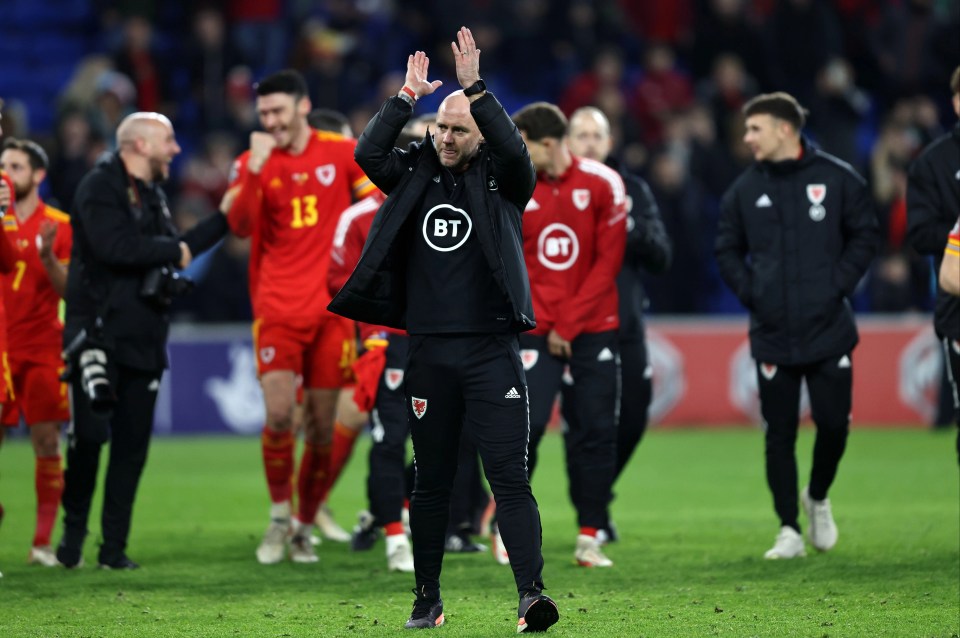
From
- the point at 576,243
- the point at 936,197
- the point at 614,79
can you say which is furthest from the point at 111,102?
the point at 936,197

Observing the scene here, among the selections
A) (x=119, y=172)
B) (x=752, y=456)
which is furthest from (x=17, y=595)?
(x=752, y=456)

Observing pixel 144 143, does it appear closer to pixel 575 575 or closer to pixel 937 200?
pixel 575 575

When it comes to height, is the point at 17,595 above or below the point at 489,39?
below

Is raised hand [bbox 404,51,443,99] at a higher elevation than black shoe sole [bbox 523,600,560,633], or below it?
higher

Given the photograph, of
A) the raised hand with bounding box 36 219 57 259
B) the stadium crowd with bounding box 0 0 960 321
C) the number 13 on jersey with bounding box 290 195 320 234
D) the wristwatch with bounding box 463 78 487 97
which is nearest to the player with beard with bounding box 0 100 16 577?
the raised hand with bounding box 36 219 57 259

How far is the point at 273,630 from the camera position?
22.6 feet

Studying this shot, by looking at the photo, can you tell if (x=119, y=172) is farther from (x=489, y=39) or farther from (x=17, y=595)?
(x=489, y=39)

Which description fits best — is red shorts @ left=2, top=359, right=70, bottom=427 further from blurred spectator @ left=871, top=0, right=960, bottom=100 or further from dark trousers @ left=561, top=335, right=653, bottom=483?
blurred spectator @ left=871, top=0, right=960, bottom=100

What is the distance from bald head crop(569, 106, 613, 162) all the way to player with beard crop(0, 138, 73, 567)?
10.9 ft

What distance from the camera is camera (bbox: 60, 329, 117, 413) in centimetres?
873

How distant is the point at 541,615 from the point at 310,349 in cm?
345

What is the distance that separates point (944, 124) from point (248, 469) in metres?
12.6

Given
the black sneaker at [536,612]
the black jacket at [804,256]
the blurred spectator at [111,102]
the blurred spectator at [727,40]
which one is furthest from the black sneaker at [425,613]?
the blurred spectator at [727,40]

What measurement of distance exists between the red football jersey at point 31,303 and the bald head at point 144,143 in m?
0.69
